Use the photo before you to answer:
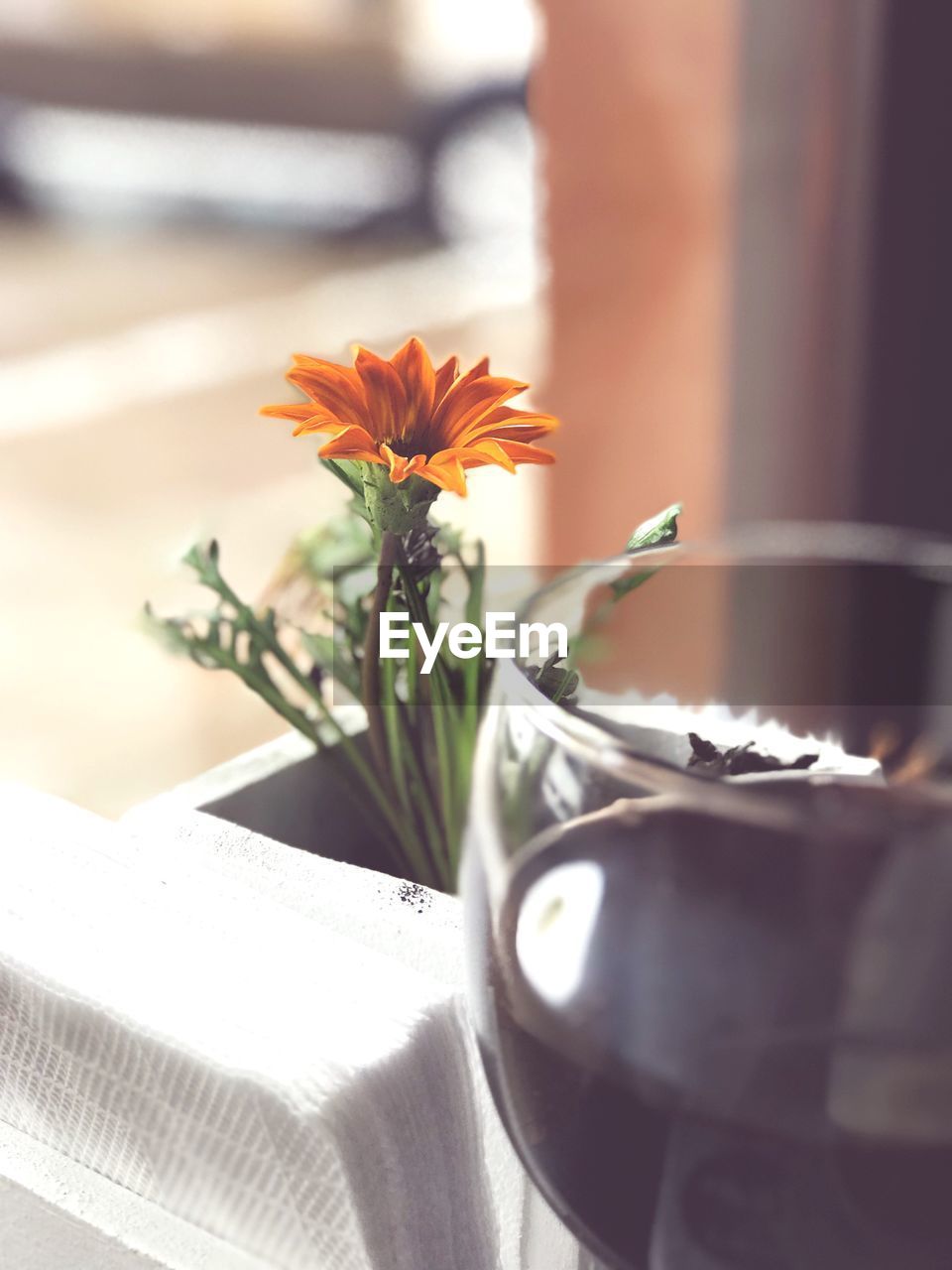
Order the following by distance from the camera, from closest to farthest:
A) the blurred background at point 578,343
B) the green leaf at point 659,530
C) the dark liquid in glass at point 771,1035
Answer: the dark liquid in glass at point 771,1035, the green leaf at point 659,530, the blurred background at point 578,343

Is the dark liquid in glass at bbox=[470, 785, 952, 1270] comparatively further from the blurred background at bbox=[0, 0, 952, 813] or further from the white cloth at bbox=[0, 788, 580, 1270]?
the blurred background at bbox=[0, 0, 952, 813]

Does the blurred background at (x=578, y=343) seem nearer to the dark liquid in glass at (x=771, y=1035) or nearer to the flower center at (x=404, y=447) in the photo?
the flower center at (x=404, y=447)

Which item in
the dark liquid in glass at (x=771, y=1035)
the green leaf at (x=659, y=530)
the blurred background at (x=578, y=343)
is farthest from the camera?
the blurred background at (x=578, y=343)

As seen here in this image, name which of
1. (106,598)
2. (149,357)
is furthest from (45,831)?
(149,357)

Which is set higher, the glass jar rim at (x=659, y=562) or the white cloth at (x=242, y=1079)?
the glass jar rim at (x=659, y=562)

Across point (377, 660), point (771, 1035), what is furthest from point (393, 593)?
point (771, 1035)

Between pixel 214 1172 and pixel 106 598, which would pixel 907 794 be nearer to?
pixel 214 1172

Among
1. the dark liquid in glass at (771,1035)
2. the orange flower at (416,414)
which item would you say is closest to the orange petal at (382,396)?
the orange flower at (416,414)

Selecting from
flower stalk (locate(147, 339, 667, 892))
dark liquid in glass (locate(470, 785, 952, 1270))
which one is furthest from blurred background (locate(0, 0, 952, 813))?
dark liquid in glass (locate(470, 785, 952, 1270))
